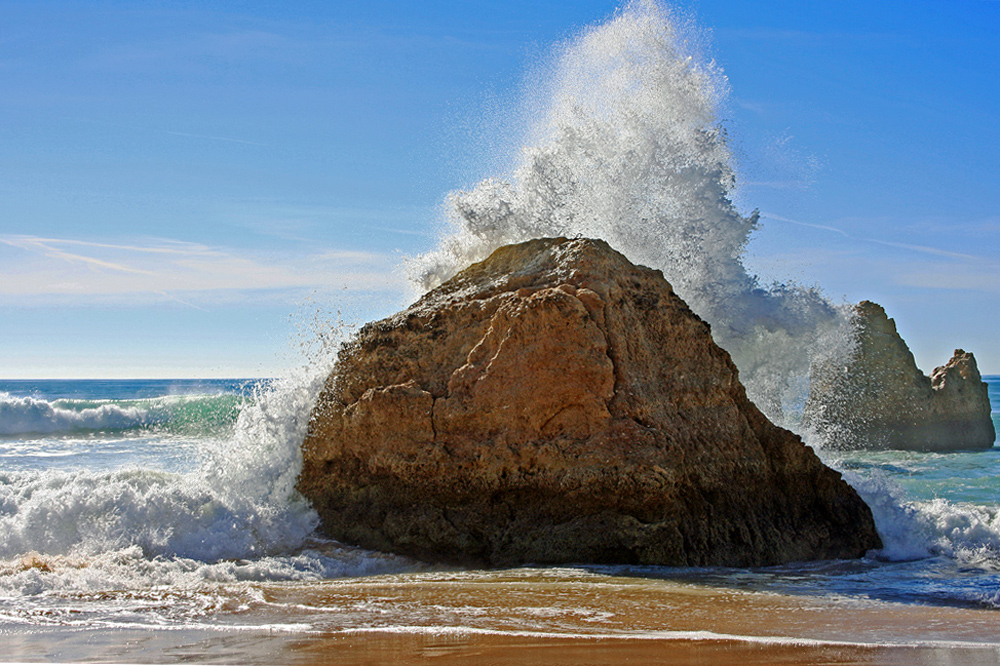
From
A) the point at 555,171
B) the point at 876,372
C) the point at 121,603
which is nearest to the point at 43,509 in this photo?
the point at 121,603

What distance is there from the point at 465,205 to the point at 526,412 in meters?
3.85

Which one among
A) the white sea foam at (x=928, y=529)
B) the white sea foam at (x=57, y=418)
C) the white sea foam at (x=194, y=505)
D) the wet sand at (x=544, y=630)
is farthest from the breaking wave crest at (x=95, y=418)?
A: the wet sand at (x=544, y=630)

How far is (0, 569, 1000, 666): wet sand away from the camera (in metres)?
4.05

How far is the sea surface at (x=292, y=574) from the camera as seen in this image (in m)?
4.75

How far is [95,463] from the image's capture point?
1605cm

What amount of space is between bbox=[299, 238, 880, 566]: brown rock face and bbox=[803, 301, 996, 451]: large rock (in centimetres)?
1418

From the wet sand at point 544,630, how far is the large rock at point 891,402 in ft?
52.5

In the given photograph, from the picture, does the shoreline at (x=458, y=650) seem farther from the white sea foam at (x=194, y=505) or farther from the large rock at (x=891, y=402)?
the large rock at (x=891, y=402)

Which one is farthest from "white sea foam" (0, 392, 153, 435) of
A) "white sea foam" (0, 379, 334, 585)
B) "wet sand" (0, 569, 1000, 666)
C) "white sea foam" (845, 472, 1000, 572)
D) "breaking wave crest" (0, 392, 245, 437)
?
"white sea foam" (845, 472, 1000, 572)

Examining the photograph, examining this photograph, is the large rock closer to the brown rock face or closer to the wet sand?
the brown rock face

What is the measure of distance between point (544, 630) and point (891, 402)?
19384mm

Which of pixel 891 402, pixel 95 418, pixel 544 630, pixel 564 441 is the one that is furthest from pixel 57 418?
pixel 544 630

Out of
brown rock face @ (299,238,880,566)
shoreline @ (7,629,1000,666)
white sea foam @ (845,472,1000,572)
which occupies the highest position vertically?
brown rock face @ (299,238,880,566)

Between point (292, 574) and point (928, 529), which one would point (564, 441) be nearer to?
point (292, 574)
